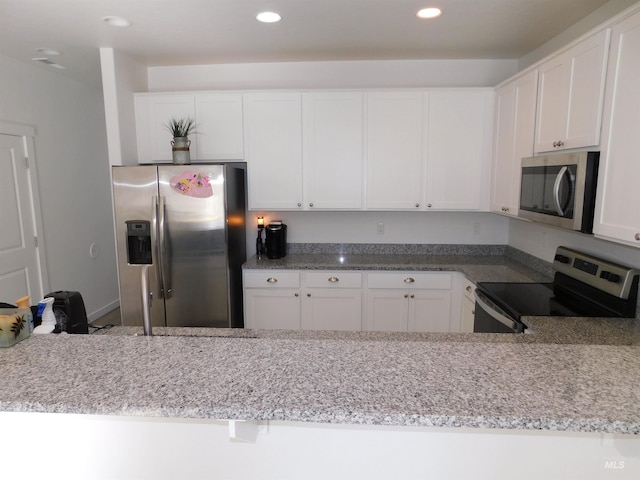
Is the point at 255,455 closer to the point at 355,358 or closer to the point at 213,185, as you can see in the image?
the point at 355,358

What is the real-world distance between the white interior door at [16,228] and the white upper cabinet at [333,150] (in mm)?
2547

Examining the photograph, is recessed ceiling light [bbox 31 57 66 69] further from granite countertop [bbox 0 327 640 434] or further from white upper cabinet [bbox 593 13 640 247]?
white upper cabinet [bbox 593 13 640 247]

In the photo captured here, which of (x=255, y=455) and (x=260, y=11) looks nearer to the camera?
(x=255, y=455)

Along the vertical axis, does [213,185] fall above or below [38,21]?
below

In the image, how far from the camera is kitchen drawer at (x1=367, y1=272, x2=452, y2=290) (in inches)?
124

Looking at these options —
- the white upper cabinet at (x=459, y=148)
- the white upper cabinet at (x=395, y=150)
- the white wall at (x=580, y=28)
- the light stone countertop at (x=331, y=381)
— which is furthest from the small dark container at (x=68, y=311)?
the white wall at (x=580, y=28)

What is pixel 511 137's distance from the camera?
284cm

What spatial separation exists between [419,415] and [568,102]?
2074 mm

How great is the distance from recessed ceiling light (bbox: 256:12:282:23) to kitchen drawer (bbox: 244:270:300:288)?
5.96ft

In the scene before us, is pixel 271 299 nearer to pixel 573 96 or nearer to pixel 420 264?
pixel 420 264

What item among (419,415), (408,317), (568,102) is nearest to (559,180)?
(568,102)

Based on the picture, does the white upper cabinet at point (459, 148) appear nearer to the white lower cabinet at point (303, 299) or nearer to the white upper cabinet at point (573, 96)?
the white upper cabinet at point (573, 96)

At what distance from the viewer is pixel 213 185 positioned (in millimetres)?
2855

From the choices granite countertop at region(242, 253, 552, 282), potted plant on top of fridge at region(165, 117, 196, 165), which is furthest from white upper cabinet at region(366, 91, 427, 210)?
potted plant on top of fridge at region(165, 117, 196, 165)
